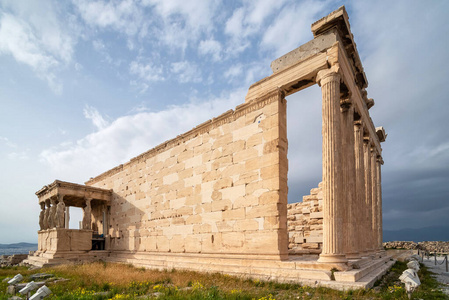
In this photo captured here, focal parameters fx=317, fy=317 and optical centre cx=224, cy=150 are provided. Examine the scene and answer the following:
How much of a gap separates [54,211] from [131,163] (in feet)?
17.9

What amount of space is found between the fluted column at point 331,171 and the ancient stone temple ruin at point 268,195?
29mm

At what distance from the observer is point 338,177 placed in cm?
949

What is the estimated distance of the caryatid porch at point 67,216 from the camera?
59.1 feet

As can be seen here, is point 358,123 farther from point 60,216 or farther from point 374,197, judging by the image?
point 60,216

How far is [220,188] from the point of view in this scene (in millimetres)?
12438

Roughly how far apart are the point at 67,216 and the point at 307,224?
1453cm

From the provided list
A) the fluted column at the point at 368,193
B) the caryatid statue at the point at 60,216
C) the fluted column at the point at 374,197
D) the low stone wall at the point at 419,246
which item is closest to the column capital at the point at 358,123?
the fluted column at the point at 368,193

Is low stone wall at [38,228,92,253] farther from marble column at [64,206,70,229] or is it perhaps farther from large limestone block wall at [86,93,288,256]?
large limestone block wall at [86,93,288,256]

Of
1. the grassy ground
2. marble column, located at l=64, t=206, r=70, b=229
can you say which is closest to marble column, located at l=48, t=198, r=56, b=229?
marble column, located at l=64, t=206, r=70, b=229

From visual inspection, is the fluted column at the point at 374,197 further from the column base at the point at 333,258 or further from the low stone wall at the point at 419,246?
the low stone wall at the point at 419,246

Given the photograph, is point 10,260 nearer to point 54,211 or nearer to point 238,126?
point 54,211

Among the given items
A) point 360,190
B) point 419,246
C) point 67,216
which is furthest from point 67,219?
point 419,246

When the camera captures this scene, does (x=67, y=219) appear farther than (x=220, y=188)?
Yes

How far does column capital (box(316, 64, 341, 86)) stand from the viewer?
32.9ft
